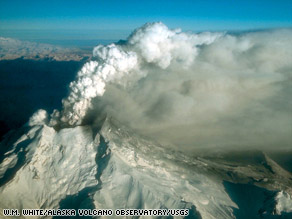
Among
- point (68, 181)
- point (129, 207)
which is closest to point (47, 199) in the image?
point (68, 181)

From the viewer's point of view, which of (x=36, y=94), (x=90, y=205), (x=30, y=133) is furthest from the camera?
(x=36, y=94)

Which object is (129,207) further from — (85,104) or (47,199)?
(85,104)

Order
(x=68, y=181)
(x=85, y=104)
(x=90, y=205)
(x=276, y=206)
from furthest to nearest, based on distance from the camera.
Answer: (x=85, y=104)
(x=68, y=181)
(x=276, y=206)
(x=90, y=205)

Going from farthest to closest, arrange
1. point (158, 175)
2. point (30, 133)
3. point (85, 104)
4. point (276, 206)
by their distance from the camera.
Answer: point (85, 104) → point (30, 133) → point (158, 175) → point (276, 206)

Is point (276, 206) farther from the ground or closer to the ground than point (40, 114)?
closer to the ground

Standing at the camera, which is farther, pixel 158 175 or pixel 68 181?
pixel 158 175

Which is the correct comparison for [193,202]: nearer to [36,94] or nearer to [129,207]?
[129,207]

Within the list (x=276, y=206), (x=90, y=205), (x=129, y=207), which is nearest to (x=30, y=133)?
(x=90, y=205)

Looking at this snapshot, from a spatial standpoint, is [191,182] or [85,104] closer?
[191,182]

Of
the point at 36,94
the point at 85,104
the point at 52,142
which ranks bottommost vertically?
the point at 36,94
